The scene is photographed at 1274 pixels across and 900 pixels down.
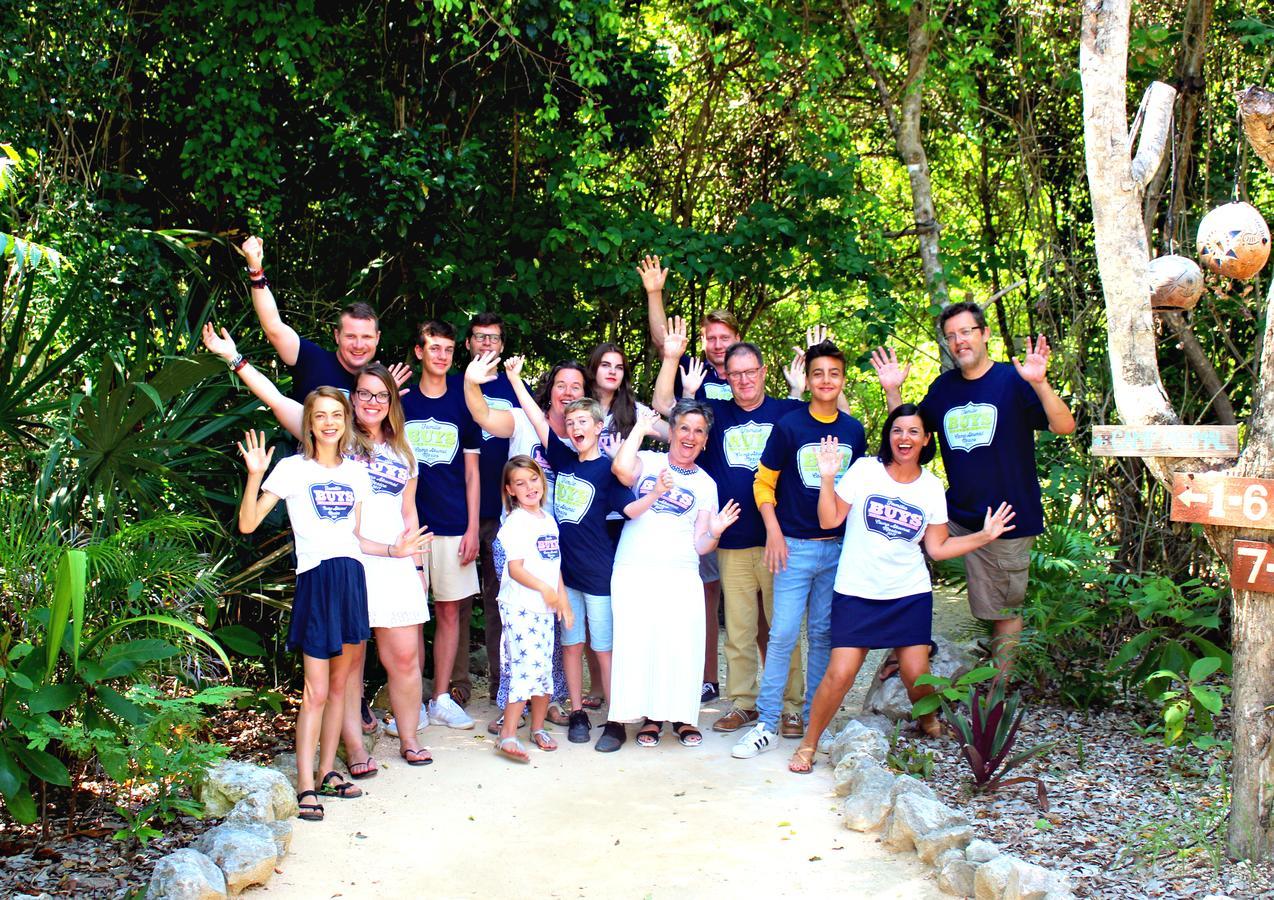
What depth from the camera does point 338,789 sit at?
4.29 meters

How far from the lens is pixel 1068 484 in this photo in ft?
19.6

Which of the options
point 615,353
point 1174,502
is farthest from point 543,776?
point 1174,502

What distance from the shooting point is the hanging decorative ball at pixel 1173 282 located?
150 inches

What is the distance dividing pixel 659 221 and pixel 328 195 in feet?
6.28

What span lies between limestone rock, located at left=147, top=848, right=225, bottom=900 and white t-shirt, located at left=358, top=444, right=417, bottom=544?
4.79ft

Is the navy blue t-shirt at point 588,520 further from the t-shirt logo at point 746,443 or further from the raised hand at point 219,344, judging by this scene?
the raised hand at point 219,344

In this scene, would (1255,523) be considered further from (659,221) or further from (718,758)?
(659,221)

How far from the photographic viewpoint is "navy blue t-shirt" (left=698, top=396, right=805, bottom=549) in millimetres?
5211

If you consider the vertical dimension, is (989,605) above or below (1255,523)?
below

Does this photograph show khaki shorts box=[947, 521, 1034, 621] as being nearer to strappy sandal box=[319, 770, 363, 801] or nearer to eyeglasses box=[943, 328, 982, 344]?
eyeglasses box=[943, 328, 982, 344]

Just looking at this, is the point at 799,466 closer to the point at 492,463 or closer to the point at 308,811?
the point at 492,463

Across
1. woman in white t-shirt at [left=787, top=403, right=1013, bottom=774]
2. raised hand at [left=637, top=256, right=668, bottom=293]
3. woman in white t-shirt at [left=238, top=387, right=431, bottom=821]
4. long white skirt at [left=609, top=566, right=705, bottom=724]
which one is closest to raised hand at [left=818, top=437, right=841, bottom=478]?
woman in white t-shirt at [left=787, top=403, right=1013, bottom=774]

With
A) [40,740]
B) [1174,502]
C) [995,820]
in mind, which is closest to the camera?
[40,740]

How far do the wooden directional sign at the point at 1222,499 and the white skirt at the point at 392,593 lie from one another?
9.19 feet
